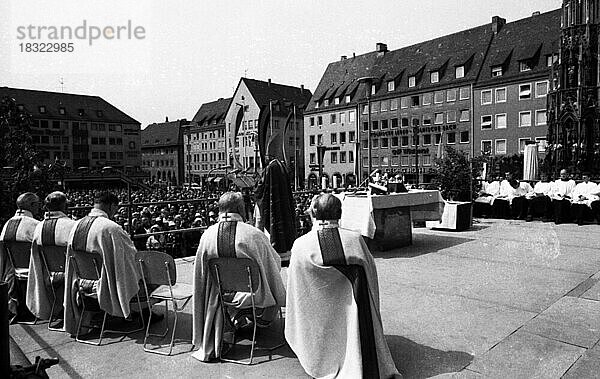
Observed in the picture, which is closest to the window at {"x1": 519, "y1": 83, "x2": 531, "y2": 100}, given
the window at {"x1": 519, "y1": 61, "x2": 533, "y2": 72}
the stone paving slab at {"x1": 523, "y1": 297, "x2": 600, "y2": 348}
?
the window at {"x1": 519, "y1": 61, "x2": 533, "y2": 72}

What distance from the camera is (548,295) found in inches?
242

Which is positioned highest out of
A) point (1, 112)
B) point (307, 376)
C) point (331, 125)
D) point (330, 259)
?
point (331, 125)

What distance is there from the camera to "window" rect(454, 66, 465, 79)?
52725 millimetres

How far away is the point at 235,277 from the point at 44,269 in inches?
92.1

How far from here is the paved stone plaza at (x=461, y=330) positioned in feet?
13.4

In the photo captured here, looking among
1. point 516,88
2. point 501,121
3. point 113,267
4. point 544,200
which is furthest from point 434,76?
point 113,267

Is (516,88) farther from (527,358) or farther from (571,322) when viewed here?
(527,358)

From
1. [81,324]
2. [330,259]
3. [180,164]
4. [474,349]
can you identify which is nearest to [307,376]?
[330,259]

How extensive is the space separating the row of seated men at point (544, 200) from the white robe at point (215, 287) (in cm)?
1163

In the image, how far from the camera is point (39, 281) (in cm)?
521

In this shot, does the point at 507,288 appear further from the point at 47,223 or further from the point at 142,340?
the point at 47,223

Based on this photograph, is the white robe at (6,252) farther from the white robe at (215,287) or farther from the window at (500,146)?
the window at (500,146)

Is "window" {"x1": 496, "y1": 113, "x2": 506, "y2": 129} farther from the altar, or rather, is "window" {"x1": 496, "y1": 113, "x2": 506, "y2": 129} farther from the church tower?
the altar

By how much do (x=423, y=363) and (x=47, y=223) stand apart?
3.89 m
